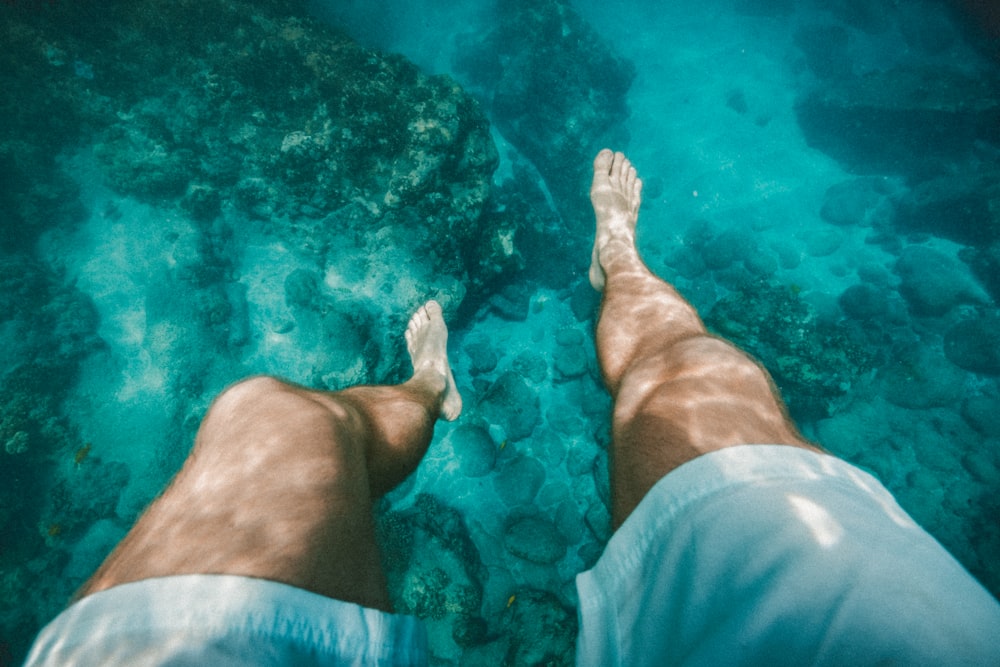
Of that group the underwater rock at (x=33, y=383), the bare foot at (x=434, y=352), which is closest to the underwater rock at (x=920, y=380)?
the bare foot at (x=434, y=352)

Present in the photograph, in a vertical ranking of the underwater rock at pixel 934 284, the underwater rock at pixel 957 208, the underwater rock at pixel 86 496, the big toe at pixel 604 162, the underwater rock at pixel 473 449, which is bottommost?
the underwater rock at pixel 86 496

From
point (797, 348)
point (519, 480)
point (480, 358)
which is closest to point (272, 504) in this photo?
point (519, 480)

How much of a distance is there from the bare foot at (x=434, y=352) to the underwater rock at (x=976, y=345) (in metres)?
11.6

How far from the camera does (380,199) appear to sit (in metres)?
6.66

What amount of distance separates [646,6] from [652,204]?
37.1 feet

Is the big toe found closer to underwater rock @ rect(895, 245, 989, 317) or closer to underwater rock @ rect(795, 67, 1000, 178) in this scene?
underwater rock @ rect(895, 245, 989, 317)

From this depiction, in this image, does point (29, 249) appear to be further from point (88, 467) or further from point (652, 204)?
point (652, 204)

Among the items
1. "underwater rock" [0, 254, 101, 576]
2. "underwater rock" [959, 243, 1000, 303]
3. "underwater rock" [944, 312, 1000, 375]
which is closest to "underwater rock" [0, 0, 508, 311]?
"underwater rock" [0, 254, 101, 576]

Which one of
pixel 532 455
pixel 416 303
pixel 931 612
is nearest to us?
pixel 931 612

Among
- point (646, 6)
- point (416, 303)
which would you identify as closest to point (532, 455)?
point (416, 303)

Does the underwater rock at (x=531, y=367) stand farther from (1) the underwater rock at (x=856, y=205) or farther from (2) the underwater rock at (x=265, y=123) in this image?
(1) the underwater rock at (x=856, y=205)

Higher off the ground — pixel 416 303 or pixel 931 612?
pixel 931 612

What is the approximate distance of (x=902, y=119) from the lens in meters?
12.0

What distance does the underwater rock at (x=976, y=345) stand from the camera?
8.65 m
